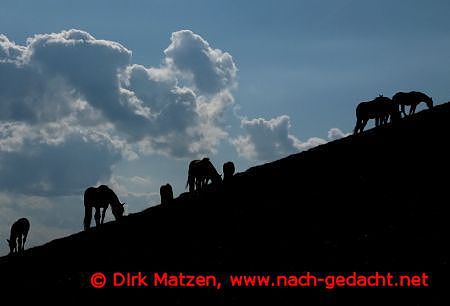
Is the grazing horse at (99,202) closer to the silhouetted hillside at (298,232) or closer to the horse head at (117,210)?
the horse head at (117,210)

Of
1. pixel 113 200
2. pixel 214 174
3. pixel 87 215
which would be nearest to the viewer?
pixel 87 215

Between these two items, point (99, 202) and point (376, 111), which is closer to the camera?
point (99, 202)

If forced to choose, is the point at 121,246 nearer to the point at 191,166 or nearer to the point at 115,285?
the point at 115,285

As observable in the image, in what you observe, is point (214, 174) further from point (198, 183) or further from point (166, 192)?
point (166, 192)

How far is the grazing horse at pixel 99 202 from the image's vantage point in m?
36.1

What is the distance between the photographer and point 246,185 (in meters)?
33.2

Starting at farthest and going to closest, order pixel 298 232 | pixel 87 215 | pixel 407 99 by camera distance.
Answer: pixel 407 99 < pixel 87 215 < pixel 298 232

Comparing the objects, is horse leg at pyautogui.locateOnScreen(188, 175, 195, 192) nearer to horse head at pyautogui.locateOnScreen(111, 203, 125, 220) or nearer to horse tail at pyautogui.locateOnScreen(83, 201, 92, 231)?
horse head at pyautogui.locateOnScreen(111, 203, 125, 220)

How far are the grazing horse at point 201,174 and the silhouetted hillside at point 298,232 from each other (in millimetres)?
1900

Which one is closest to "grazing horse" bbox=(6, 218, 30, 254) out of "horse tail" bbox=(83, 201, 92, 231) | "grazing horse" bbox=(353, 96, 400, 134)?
"horse tail" bbox=(83, 201, 92, 231)

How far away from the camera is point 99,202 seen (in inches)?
1432

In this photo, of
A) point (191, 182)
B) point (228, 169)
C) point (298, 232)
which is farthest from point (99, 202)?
point (298, 232)

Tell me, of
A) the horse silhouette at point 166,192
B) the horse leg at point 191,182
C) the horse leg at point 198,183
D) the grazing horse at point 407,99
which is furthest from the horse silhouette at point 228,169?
the grazing horse at point 407,99

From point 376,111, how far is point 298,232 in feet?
75.6
